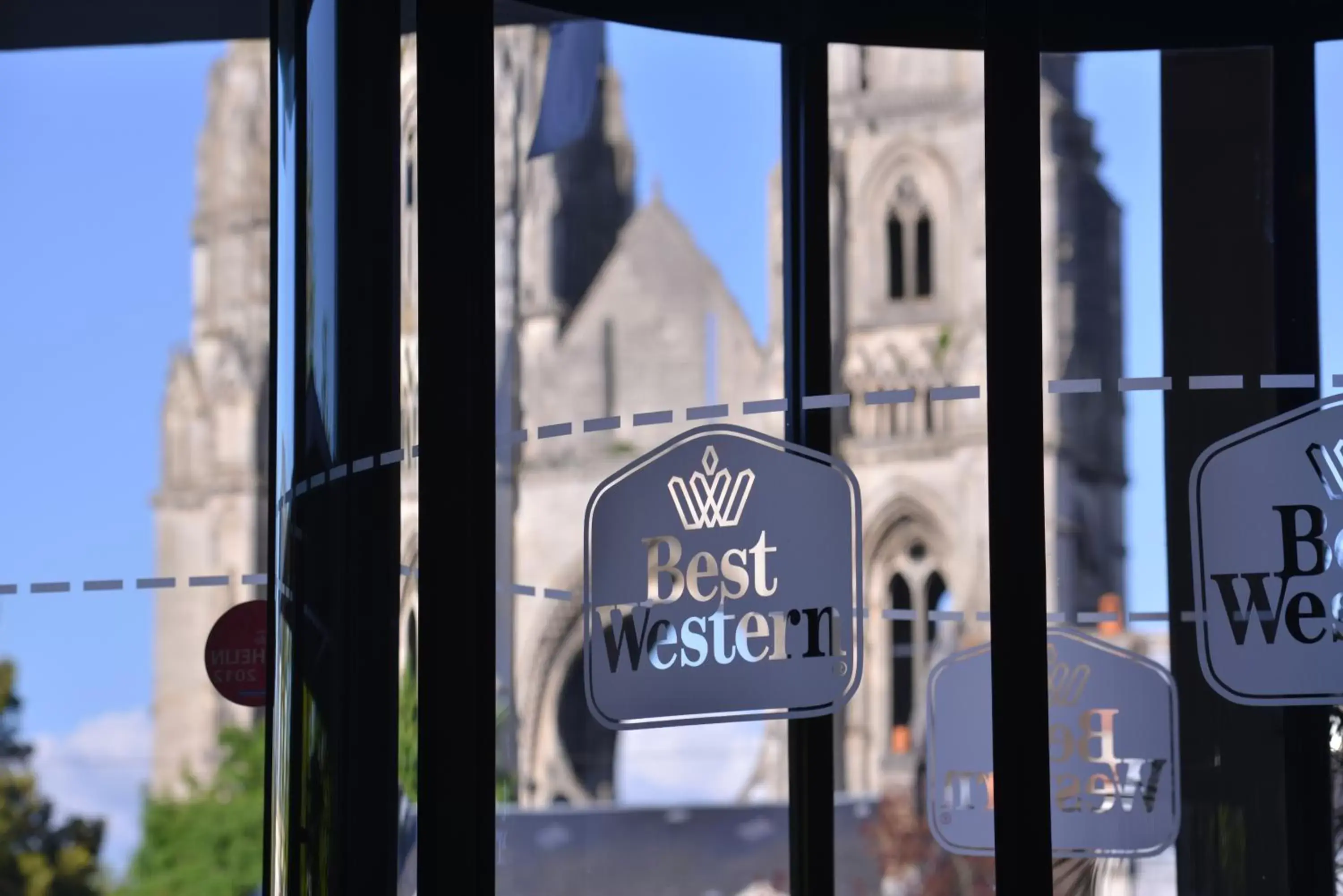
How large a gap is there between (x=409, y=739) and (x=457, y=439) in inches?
10.1

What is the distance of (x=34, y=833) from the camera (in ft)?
55.9

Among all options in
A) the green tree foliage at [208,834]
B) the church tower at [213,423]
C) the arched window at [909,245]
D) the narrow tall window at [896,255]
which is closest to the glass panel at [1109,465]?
the arched window at [909,245]

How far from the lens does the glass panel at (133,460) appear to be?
16.9 metres

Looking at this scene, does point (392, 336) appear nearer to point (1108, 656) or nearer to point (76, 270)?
point (1108, 656)

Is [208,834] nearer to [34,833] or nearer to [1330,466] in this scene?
[34,833]

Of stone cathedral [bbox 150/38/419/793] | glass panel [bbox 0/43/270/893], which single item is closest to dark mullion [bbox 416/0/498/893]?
glass panel [bbox 0/43/270/893]

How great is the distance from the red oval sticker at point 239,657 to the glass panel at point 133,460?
1067 cm

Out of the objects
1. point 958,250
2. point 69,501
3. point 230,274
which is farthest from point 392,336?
point 230,274

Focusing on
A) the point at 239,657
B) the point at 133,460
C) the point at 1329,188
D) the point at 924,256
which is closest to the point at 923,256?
the point at 924,256

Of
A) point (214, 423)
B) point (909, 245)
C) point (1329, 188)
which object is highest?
point (909, 245)

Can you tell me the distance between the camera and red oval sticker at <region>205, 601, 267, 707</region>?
4059 millimetres

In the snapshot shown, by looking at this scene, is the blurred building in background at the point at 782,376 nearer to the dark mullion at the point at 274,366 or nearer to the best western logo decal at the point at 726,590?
the best western logo decal at the point at 726,590

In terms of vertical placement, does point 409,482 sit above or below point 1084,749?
above

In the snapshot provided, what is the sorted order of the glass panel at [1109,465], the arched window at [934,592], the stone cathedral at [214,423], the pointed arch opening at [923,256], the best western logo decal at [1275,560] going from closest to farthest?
the best western logo decal at [1275,560]
the glass panel at [1109,465]
the arched window at [934,592]
the pointed arch opening at [923,256]
the stone cathedral at [214,423]
